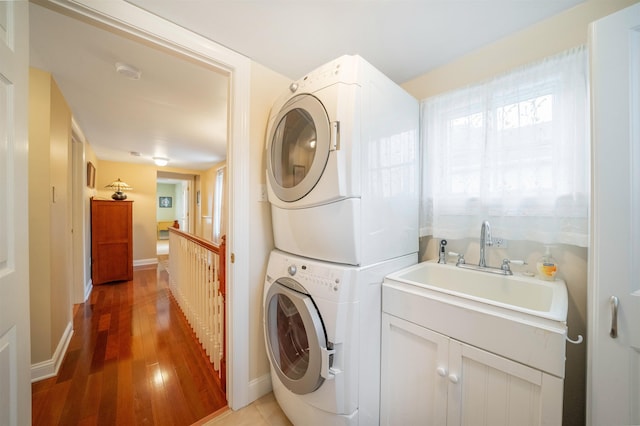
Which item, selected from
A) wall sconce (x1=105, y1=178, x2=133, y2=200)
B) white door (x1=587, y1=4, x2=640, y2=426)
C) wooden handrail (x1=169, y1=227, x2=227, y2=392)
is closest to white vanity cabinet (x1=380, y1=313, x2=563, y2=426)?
white door (x1=587, y1=4, x2=640, y2=426)

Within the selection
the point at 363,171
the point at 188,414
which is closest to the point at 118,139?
the point at 188,414

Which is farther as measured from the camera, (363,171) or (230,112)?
(230,112)

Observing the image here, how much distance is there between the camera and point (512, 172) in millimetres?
1257

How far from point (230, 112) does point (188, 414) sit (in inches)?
73.1

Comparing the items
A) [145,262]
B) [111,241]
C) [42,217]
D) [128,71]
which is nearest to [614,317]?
[128,71]

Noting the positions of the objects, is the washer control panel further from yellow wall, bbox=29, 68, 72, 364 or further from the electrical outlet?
yellow wall, bbox=29, 68, 72, 364

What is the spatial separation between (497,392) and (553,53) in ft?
5.33

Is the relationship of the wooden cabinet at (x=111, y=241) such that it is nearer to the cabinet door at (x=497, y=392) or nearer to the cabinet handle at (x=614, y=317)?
the cabinet door at (x=497, y=392)

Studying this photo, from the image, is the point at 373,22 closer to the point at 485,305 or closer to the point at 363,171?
the point at 363,171

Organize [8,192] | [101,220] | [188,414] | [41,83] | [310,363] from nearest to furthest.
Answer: [8,192] < [310,363] < [188,414] < [41,83] < [101,220]

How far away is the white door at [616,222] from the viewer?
73 cm

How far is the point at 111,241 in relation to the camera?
12.3 feet

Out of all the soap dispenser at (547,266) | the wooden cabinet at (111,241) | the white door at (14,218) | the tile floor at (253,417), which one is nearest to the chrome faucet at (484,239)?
the soap dispenser at (547,266)

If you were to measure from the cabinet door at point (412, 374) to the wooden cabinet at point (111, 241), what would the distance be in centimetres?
447
